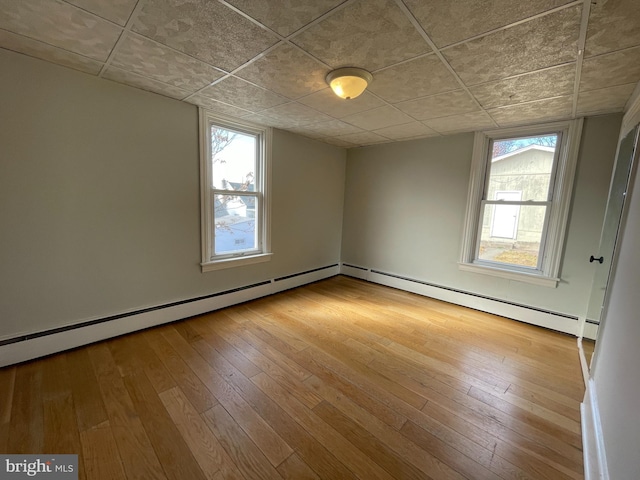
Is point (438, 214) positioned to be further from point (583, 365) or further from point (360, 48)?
point (360, 48)

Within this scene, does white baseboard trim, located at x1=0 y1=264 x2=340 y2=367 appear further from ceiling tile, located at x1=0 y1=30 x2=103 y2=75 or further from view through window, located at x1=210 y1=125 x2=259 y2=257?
ceiling tile, located at x1=0 y1=30 x2=103 y2=75

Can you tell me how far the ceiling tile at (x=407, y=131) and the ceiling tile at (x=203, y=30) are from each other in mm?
2024

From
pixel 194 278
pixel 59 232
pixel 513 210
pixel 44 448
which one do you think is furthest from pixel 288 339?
pixel 513 210

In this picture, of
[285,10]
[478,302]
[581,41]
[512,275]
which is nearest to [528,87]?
[581,41]

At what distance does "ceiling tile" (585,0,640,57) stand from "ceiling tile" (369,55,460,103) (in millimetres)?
700

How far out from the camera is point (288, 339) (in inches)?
98.2

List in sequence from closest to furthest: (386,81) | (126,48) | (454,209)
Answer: (126,48), (386,81), (454,209)

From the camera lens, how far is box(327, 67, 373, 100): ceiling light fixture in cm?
180

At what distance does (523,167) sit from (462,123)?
35.6 inches

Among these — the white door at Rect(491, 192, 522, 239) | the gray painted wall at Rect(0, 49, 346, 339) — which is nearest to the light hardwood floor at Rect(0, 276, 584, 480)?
the gray painted wall at Rect(0, 49, 346, 339)

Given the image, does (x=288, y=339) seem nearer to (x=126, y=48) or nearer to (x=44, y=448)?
(x=44, y=448)

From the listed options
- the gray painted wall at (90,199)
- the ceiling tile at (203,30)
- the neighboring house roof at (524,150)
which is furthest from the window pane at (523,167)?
the gray painted wall at (90,199)

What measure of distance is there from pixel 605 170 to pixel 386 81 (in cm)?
237

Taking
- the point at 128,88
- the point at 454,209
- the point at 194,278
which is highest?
the point at 128,88
